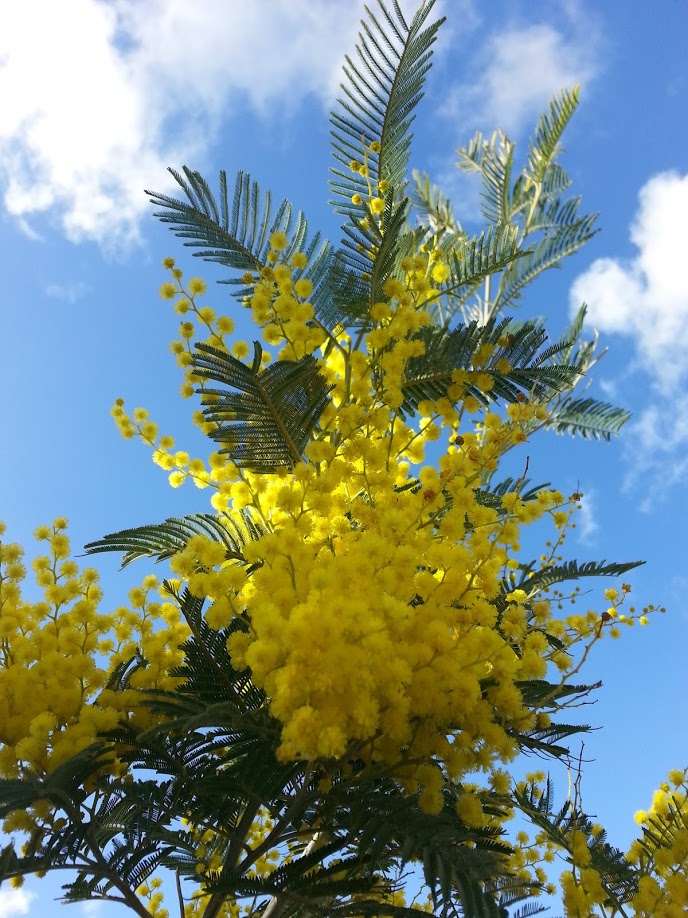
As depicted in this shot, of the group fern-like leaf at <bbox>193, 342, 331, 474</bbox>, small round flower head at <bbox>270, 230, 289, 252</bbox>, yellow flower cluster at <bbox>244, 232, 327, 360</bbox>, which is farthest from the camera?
small round flower head at <bbox>270, 230, 289, 252</bbox>

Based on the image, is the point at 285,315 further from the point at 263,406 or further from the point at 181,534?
the point at 181,534

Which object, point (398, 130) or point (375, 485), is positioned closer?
point (375, 485)

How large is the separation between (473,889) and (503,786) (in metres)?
0.55

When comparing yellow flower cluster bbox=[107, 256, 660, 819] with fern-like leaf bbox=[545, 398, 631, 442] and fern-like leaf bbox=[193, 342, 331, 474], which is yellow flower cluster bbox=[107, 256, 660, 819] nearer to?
fern-like leaf bbox=[193, 342, 331, 474]

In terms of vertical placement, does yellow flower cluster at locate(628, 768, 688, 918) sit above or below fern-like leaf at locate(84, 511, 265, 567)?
below

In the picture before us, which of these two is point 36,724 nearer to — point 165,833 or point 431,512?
point 165,833

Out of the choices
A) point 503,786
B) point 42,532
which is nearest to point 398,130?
point 42,532

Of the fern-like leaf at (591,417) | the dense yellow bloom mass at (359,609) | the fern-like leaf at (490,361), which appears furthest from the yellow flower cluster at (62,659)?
the fern-like leaf at (591,417)

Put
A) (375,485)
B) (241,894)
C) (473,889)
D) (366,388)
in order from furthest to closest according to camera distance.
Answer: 1. (366,388)
2. (375,485)
3. (241,894)
4. (473,889)

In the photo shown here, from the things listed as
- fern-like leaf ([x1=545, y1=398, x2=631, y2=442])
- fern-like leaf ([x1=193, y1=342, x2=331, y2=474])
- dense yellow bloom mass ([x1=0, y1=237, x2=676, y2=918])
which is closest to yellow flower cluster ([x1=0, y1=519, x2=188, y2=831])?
dense yellow bloom mass ([x1=0, y1=237, x2=676, y2=918])

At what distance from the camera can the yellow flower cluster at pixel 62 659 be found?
2.29 metres

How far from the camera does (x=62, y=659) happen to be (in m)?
2.48

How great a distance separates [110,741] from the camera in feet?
7.57

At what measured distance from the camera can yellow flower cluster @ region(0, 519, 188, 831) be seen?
7.50 feet
